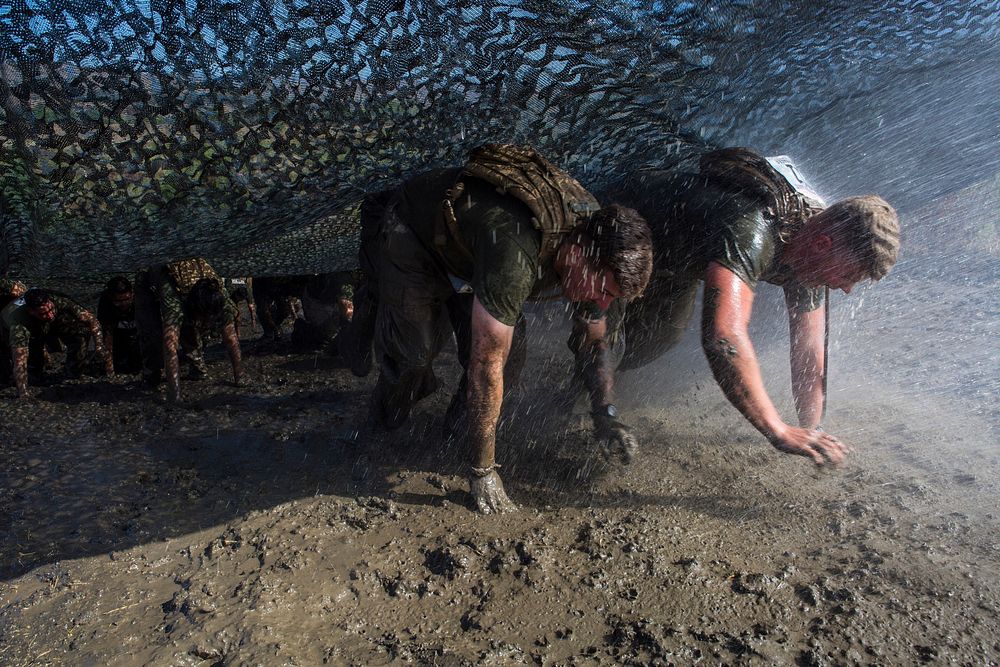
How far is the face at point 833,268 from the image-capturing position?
2.16m

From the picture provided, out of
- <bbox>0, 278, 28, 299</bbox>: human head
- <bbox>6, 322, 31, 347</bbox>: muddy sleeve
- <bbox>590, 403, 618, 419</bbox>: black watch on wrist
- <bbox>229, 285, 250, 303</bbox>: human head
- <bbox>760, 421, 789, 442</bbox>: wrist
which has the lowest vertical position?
<bbox>590, 403, 618, 419</bbox>: black watch on wrist

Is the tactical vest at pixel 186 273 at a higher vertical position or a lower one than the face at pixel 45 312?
higher

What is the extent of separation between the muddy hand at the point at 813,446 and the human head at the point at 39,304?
5.49m

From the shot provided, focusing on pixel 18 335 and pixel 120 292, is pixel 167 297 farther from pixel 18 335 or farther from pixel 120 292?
pixel 18 335

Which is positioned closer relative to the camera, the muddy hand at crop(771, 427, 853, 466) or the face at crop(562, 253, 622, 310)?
the muddy hand at crop(771, 427, 853, 466)

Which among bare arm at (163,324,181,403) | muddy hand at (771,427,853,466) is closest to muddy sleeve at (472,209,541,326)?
muddy hand at (771,427,853,466)

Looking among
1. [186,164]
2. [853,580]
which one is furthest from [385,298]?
[853,580]

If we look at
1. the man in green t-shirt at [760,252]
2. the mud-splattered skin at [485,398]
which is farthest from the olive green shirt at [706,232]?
the mud-splattered skin at [485,398]

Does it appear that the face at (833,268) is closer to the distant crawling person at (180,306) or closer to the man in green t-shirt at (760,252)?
the man in green t-shirt at (760,252)

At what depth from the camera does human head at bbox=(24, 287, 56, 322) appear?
15.9 feet

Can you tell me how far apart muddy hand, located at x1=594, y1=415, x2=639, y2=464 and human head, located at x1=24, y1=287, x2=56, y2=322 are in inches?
183

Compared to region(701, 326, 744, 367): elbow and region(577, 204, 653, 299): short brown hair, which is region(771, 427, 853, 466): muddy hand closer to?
region(701, 326, 744, 367): elbow

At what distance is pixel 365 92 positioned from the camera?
85.7 inches

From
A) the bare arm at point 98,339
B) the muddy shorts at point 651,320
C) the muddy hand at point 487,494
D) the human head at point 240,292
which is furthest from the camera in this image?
the human head at point 240,292
